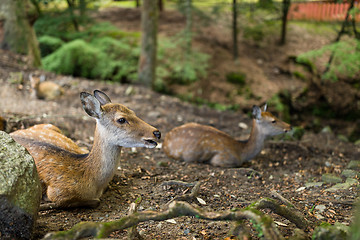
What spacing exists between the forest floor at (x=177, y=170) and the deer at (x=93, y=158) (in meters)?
0.22

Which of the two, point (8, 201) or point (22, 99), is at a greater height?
point (8, 201)

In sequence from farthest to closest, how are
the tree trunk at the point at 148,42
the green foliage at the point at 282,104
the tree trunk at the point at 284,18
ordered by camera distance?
the tree trunk at the point at 284,18 < the green foliage at the point at 282,104 < the tree trunk at the point at 148,42

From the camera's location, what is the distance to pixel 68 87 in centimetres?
929

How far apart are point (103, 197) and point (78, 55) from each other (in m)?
8.19

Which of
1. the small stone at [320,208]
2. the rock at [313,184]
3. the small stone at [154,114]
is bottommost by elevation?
the small stone at [154,114]

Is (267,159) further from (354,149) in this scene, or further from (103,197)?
(103,197)

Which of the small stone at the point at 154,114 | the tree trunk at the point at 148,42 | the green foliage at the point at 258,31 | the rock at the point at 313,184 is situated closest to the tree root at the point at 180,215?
the rock at the point at 313,184

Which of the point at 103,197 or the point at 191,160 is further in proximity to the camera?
the point at 191,160

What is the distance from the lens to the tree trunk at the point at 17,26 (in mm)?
9539

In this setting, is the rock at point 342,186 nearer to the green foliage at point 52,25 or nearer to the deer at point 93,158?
the deer at point 93,158

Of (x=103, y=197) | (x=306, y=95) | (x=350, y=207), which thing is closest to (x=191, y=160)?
(x=103, y=197)

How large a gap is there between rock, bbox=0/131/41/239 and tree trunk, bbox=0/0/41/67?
7.74 m

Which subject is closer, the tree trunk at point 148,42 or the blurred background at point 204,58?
the tree trunk at point 148,42

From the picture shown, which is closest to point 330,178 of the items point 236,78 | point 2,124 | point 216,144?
point 216,144
